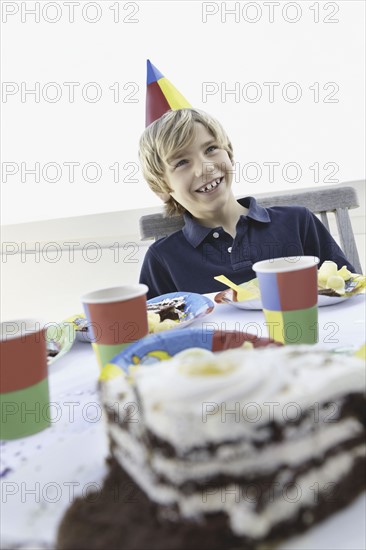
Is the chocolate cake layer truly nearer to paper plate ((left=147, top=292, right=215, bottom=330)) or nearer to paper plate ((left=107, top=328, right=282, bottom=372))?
paper plate ((left=107, top=328, right=282, bottom=372))

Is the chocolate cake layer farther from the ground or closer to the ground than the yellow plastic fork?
closer to the ground

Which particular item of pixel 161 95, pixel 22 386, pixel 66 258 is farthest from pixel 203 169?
pixel 66 258

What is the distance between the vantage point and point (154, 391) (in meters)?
0.33

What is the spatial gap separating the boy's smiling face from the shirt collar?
2.2 inches

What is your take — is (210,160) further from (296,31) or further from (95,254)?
(95,254)

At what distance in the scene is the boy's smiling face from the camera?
1.37 metres

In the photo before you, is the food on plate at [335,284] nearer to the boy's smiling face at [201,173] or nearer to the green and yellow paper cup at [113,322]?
the green and yellow paper cup at [113,322]

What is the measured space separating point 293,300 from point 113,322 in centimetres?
23

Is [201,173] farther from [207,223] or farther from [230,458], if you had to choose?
[230,458]

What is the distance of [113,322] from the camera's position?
598 mm

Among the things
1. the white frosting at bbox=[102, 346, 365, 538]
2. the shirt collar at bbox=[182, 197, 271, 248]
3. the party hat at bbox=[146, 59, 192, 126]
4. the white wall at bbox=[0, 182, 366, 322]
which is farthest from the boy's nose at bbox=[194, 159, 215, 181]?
the white frosting at bbox=[102, 346, 365, 538]

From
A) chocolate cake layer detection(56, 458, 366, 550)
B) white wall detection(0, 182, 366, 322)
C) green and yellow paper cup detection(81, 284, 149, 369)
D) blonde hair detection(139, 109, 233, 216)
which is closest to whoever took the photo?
chocolate cake layer detection(56, 458, 366, 550)

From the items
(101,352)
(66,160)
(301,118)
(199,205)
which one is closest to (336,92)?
(301,118)

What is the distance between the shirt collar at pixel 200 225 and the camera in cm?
142
